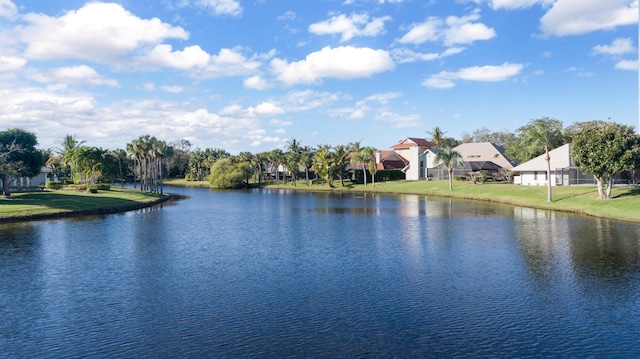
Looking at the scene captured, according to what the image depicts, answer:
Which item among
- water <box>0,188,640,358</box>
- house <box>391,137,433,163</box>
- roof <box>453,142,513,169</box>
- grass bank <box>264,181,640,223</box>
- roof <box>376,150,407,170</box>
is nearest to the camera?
water <box>0,188,640,358</box>

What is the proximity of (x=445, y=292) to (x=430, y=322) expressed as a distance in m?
4.72

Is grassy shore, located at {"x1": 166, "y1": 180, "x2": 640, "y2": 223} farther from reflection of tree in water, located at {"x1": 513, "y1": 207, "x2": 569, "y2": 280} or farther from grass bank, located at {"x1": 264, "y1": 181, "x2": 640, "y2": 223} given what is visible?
reflection of tree in water, located at {"x1": 513, "y1": 207, "x2": 569, "y2": 280}

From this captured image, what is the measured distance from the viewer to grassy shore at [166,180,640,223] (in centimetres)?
5538

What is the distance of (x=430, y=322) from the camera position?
1998 cm

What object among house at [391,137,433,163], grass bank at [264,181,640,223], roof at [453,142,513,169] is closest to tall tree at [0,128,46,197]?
grass bank at [264,181,640,223]

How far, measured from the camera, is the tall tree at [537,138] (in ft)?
323

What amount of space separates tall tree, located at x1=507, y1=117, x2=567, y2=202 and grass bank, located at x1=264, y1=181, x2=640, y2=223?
15706 millimetres

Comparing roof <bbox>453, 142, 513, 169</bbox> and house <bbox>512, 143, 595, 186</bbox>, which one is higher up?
roof <bbox>453, 142, 513, 169</bbox>

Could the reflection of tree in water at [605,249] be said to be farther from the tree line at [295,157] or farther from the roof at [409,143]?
the roof at [409,143]

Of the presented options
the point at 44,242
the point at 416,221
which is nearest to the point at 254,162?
the point at 416,221

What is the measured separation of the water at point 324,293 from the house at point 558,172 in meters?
38.2

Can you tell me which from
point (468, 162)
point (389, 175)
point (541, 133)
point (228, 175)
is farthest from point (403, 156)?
point (541, 133)

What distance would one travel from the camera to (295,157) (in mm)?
137500

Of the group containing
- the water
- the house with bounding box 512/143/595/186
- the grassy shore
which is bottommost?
the water
